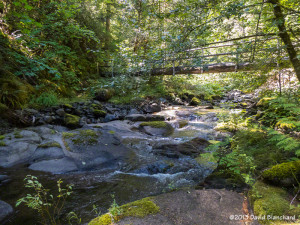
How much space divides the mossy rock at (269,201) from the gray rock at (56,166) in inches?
154

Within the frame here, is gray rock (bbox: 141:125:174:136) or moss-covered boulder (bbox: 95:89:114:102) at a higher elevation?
moss-covered boulder (bbox: 95:89:114:102)

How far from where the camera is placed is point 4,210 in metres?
2.62

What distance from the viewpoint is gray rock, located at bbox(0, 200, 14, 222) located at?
8.32 feet

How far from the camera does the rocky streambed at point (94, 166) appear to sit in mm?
3223

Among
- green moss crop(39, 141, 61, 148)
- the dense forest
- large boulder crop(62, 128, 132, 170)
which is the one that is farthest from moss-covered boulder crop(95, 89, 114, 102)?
green moss crop(39, 141, 61, 148)

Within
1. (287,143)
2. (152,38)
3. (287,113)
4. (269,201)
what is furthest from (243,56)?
(269,201)

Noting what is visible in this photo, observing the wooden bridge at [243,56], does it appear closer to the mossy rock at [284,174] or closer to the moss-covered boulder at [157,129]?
the mossy rock at [284,174]

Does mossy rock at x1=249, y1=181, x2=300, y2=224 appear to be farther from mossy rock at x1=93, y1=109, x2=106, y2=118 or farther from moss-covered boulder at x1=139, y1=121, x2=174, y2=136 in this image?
mossy rock at x1=93, y1=109, x2=106, y2=118

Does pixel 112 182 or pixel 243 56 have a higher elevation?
pixel 243 56

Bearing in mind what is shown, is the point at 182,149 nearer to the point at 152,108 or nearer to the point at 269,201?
the point at 269,201

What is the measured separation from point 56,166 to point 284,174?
4688mm

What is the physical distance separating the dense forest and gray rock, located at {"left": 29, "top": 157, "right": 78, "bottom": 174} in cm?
2

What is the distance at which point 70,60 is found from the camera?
11453 millimetres

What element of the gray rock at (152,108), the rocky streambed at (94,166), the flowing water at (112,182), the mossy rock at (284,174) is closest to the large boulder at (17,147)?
the rocky streambed at (94,166)
